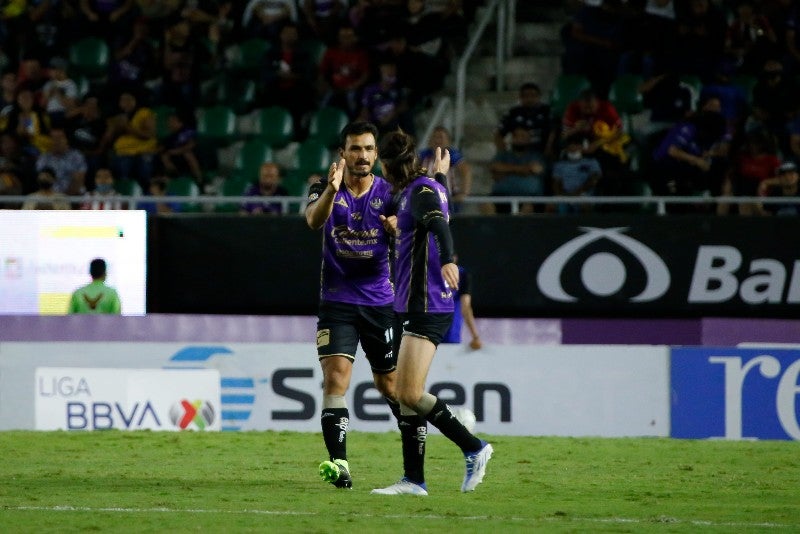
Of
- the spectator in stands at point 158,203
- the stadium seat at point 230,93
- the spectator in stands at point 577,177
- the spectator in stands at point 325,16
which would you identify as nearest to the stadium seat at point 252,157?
the stadium seat at point 230,93

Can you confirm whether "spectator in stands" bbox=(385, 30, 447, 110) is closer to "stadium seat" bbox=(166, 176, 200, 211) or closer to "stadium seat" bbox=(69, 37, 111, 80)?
"stadium seat" bbox=(166, 176, 200, 211)

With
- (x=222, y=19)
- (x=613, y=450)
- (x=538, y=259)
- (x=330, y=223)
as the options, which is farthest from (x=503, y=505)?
(x=222, y=19)

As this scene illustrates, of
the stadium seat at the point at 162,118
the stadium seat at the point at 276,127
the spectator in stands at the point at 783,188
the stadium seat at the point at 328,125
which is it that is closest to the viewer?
the spectator in stands at the point at 783,188

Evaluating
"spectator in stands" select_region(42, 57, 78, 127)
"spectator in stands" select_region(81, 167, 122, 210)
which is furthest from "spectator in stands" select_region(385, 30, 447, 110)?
"spectator in stands" select_region(42, 57, 78, 127)

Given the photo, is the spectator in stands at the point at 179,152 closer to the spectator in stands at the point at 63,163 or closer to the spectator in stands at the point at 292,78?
the spectator in stands at the point at 63,163

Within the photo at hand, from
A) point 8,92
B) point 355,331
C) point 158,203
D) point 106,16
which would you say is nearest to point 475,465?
point 355,331

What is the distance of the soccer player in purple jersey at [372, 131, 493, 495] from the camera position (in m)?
8.37

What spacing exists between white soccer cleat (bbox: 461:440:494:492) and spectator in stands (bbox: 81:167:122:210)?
787 cm

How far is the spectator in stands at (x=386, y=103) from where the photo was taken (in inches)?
701

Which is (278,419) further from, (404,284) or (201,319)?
(404,284)

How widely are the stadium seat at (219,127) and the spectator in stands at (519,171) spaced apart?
4357mm

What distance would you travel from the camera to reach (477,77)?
1948 cm

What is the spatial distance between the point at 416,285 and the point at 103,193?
32.6ft

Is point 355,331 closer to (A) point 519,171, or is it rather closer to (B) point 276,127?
(A) point 519,171
